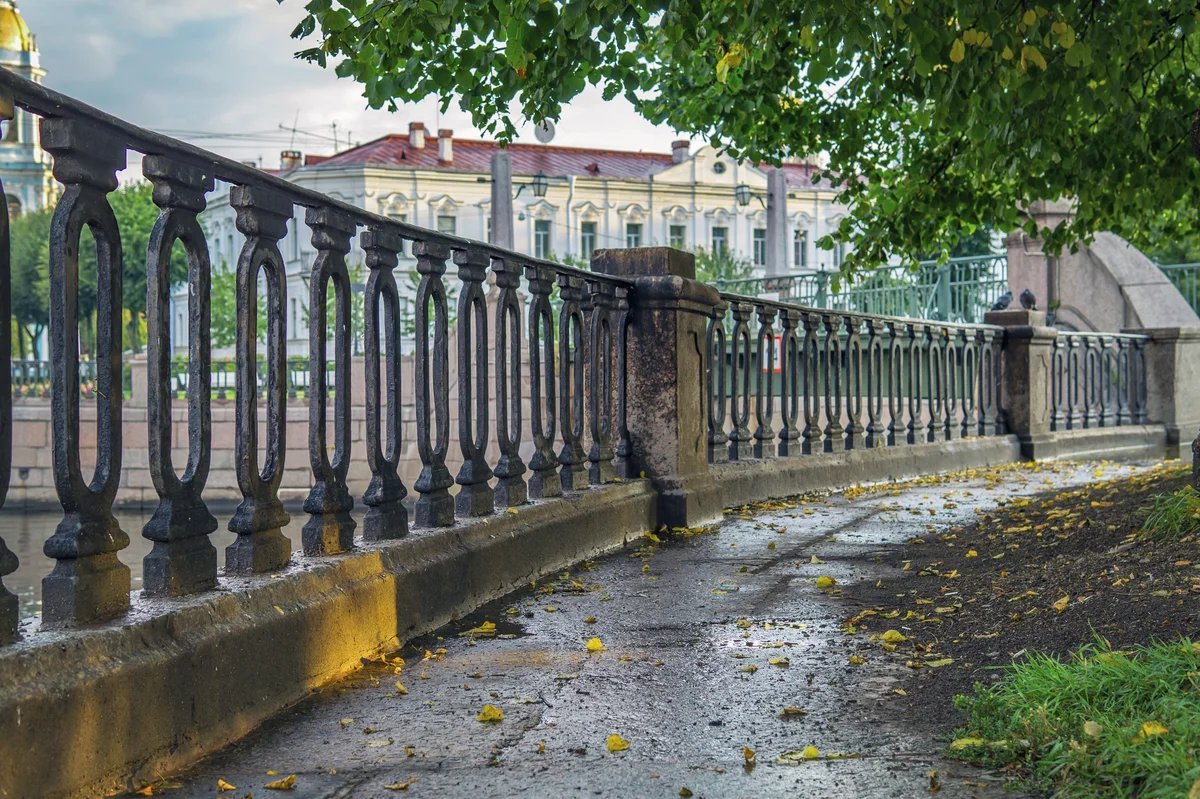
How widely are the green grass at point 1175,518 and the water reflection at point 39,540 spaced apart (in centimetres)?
1263

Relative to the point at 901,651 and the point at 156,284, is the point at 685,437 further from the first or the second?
the point at 156,284

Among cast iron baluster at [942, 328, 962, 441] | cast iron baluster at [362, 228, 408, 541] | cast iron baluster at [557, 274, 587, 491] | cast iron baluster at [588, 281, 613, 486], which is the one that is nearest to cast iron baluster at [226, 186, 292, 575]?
cast iron baluster at [362, 228, 408, 541]

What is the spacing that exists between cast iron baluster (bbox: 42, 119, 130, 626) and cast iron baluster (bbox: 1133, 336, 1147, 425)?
16.9 m

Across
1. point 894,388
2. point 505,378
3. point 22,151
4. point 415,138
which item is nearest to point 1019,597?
point 505,378

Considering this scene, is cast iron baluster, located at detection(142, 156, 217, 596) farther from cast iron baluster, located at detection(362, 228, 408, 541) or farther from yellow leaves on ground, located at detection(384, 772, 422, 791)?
cast iron baluster, located at detection(362, 228, 408, 541)

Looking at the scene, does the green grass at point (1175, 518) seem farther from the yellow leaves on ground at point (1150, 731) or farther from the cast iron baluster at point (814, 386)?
the cast iron baluster at point (814, 386)

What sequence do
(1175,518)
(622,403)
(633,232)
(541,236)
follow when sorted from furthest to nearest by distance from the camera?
(633,232) < (541,236) < (622,403) < (1175,518)

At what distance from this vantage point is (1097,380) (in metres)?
17.4

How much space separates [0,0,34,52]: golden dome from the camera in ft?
335

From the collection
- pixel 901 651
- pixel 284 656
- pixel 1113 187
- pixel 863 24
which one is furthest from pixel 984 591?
pixel 1113 187

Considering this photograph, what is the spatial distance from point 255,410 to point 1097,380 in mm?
15334

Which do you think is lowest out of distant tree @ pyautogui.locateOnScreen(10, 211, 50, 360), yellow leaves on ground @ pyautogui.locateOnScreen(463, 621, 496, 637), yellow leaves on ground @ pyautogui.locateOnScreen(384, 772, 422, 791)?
yellow leaves on ground @ pyautogui.locateOnScreen(384, 772, 422, 791)

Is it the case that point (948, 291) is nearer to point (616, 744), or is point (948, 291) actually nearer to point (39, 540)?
point (39, 540)

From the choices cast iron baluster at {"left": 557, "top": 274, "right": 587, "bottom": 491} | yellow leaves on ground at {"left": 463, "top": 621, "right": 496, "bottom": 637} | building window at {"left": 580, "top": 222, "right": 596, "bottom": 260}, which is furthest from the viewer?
building window at {"left": 580, "top": 222, "right": 596, "bottom": 260}
